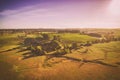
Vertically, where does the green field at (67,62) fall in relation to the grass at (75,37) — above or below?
below

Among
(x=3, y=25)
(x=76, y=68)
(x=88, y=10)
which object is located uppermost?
(x=88, y=10)

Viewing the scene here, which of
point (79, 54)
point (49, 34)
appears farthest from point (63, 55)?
point (49, 34)

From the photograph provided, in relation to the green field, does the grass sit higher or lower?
higher

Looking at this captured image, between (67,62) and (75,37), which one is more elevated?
(75,37)

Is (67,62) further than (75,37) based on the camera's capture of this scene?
No

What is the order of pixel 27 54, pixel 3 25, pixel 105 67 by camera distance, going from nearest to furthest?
pixel 105 67 → pixel 27 54 → pixel 3 25

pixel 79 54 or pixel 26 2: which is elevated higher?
pixel 26 2

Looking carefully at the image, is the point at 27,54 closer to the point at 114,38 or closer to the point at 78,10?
the point at 78,10

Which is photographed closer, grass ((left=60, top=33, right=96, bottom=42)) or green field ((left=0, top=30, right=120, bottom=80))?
green field ((left=0, top=30, right=120, bottom=80))
